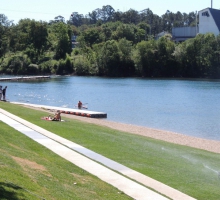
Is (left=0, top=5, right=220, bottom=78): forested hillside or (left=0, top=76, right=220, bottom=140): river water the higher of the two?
(left=0, top=5, right=220, bottom=78): forested hillside

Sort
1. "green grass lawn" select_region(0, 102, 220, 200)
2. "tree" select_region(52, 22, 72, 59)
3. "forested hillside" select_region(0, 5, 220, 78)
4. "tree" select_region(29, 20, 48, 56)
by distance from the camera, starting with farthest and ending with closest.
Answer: "tree" select_region(29, 20, 48, 56), "tree" select_region(52, 22, 72, 59), "forested hillside" select_region(0, 5, 220, 78), "green grass lawn" select_region(0, 102, 220, 200)

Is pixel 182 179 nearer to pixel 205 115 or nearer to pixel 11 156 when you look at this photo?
pixel 11 156

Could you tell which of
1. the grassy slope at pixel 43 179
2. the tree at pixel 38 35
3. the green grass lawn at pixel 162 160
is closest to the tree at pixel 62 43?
the tree at pixel 38 35

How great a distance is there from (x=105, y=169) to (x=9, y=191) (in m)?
6.31

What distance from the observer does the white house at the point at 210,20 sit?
144 metres

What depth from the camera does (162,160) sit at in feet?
65.6

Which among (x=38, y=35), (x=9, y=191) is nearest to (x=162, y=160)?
(x=9, y=191)

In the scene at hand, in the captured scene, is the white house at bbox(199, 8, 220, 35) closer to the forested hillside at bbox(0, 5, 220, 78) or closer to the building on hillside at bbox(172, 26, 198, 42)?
the building on hillside at bbox(172, 26, 198, 42)

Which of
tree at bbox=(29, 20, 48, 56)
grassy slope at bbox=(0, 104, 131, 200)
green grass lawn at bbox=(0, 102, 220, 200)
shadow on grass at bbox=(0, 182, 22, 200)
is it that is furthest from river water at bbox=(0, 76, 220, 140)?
tree at bbox=(29, 20, 48, 56)

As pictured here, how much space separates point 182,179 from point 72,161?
12.7ft

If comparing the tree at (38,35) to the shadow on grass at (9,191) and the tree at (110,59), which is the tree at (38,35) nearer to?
the tree at (110,59)

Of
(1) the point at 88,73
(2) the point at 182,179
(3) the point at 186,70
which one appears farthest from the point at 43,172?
(1) the point at 88,73

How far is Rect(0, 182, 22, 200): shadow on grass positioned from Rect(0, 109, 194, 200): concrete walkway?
141 inches

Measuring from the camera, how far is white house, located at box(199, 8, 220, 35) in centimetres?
14375
